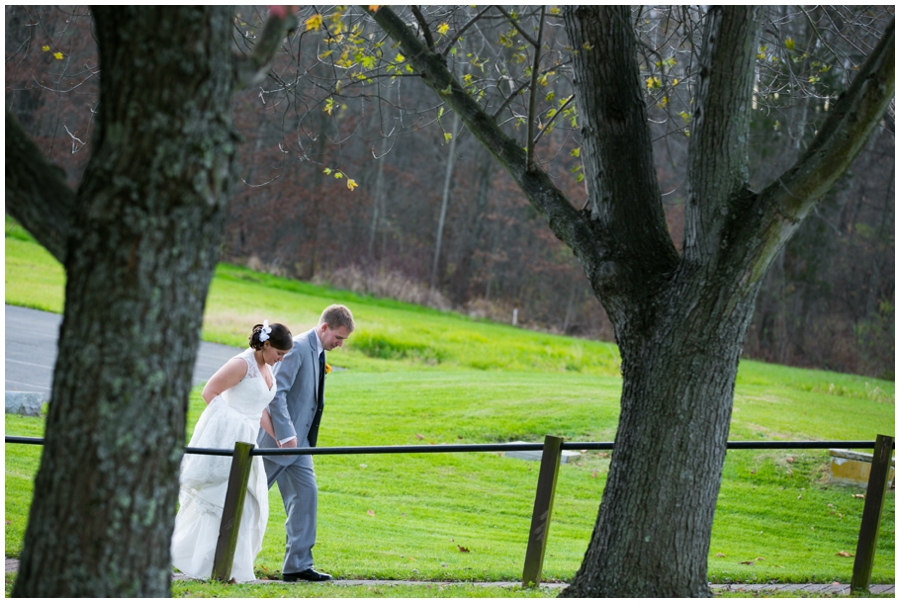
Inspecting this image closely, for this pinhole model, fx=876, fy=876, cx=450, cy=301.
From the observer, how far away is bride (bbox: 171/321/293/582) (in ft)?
21.4

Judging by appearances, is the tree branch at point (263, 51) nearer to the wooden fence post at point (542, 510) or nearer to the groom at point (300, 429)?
the wooden fence post at point (542, 510)

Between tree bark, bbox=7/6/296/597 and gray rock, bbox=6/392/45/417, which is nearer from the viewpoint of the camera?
tree bark, bbox=7/6/296/597

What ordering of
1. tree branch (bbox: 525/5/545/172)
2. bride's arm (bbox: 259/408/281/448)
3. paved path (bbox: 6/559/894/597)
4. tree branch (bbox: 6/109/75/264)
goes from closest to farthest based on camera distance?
1. tree branch (bbox: 6/109/75/264)
2. tree branch (bbox: 525/5/545/172)
3. paved path (bbox: 6/559/894/597)
4. bride's arm (bbox: 259/408/281/448)

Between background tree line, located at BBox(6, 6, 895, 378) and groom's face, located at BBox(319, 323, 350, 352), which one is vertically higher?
background tree line, located at BBox(6, 6, 895, 378)

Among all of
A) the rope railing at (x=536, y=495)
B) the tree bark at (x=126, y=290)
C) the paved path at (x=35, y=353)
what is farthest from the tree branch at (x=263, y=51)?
the paved path at (x=35, y=353)

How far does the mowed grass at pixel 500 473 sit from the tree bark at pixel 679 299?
1.29 meters

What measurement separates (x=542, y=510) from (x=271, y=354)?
238 centimetres

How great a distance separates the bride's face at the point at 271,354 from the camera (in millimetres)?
6670

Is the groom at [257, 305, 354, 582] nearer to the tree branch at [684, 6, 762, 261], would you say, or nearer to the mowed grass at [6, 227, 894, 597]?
the mowed grass at [6, 227, 894, 597]

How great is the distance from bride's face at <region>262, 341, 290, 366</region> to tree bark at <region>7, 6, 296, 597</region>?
12.5ft

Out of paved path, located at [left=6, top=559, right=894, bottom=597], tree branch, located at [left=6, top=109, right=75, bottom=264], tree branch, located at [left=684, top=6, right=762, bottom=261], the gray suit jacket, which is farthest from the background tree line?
tree branch, located at [left=6, top=109, right=75, bottom=264]

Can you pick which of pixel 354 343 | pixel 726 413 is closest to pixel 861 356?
pixel 354 343

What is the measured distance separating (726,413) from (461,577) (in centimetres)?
284

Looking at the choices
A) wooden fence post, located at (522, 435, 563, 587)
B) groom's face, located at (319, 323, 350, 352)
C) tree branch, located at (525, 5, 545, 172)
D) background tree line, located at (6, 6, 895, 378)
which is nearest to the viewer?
tree branch, located at (525, 5, 545, 172)
